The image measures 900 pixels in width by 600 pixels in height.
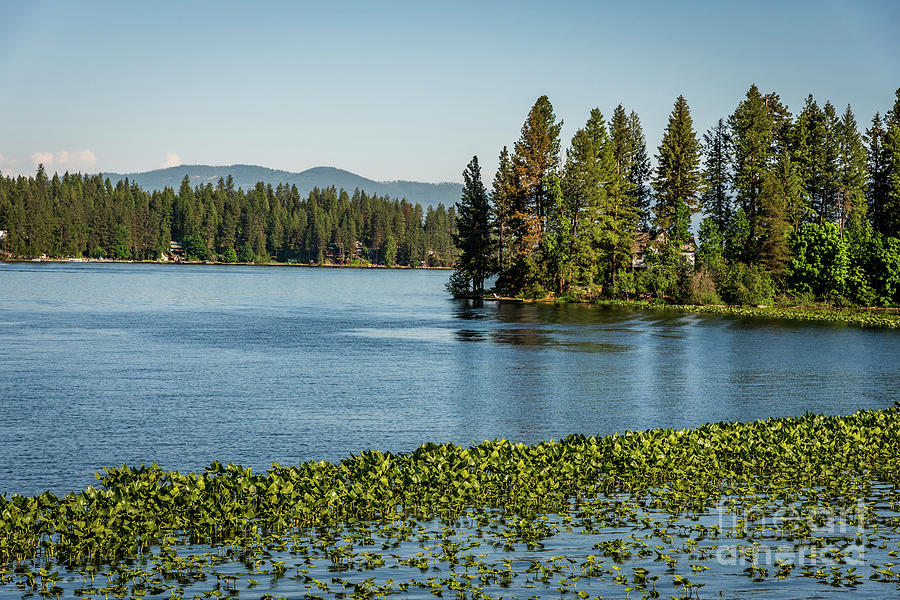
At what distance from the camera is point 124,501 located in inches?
586

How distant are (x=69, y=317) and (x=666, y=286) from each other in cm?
5856

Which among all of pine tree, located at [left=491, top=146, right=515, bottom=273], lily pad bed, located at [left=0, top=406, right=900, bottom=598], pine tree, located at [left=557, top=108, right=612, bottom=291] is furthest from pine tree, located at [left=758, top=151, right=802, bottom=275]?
lily pad bed, located at [left=0, top=406, right=900, bottom=598]

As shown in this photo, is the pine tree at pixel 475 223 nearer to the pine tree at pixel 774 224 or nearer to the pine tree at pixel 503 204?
the pine tree at pixel 503 204

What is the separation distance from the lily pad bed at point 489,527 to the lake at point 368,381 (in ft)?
15.7

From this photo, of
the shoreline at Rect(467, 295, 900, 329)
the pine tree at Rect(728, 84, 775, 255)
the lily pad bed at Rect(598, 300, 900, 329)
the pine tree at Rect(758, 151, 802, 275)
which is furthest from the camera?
the pine tree at Rect(728, 84, 775, 255)

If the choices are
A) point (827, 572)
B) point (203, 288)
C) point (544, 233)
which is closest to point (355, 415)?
point (827, 572)

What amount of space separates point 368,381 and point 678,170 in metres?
68.0

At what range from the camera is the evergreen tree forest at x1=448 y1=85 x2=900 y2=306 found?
282 ft

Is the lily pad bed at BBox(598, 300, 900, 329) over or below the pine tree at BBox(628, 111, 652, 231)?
below

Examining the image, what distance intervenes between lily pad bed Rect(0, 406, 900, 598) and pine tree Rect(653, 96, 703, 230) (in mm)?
76927

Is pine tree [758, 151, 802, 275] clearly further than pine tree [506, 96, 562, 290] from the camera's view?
No

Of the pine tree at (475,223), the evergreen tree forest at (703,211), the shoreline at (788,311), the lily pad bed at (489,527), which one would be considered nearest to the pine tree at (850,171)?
the evergreen tree forest at (703,211)

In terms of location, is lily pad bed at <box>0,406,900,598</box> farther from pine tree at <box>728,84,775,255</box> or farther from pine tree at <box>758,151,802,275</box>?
pine tree at <box>728,84,775,255</box>

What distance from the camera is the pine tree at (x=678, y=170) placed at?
9488 centimetres
